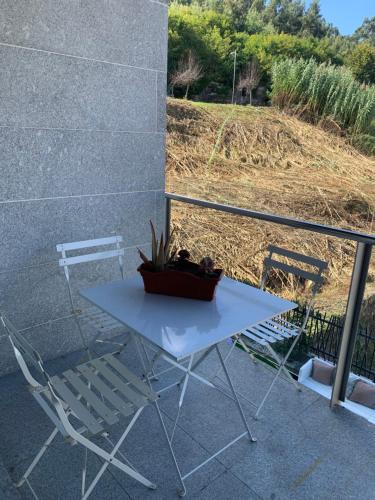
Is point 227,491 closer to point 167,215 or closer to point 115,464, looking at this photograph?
point 115,464

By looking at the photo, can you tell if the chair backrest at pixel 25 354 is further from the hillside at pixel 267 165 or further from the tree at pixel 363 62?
the tree at pixel 363 62

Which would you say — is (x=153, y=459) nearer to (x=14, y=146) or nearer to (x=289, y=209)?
(x=14, y=146)

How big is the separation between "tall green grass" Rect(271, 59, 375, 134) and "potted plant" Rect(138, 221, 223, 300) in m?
7.56

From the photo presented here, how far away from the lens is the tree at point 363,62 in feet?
26.7

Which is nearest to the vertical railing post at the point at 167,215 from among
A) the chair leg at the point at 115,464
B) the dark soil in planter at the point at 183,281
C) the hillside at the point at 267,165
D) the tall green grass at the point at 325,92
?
the dark soil in planter at the point at 183,281

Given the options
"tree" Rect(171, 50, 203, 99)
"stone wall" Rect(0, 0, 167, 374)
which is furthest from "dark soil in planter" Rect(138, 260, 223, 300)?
"tree" Rect(171, 50, 203, 99)

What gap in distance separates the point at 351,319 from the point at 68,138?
1.91 m

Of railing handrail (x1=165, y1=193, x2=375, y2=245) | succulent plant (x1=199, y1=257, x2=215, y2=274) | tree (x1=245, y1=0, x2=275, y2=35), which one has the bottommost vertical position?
succulent plant (x1=199, y1=257, x2=215, y2=274)

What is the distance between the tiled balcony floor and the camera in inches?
61.9

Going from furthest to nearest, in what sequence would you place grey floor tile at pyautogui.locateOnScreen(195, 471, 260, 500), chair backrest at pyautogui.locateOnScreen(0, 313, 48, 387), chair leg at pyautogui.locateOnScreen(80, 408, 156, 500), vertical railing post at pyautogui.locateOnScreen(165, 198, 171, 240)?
1. vertical railing post at pyautogui.locateOnScreen(165, 198, 171, 240)
2. grey floor tile at pyautogui.locateOnScreen(195, 471, 260, 500)
3. chair leg at pyautogui.locateOnScreen(80, 408, 156, 500)
4. chair backrest at pyautogui.locateOnScreen(0, 313, 48, 387)

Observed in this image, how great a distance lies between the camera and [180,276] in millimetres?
1707

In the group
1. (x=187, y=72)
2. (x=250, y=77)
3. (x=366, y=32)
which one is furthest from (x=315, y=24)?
(x=187, y=72)

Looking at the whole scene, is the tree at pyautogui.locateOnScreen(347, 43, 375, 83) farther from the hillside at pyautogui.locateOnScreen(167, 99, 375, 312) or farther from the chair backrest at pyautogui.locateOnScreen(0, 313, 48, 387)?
the chair backrest at pyautogui.locateOnScreen(0, 313, 48, 387)

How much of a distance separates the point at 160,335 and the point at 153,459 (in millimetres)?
700
